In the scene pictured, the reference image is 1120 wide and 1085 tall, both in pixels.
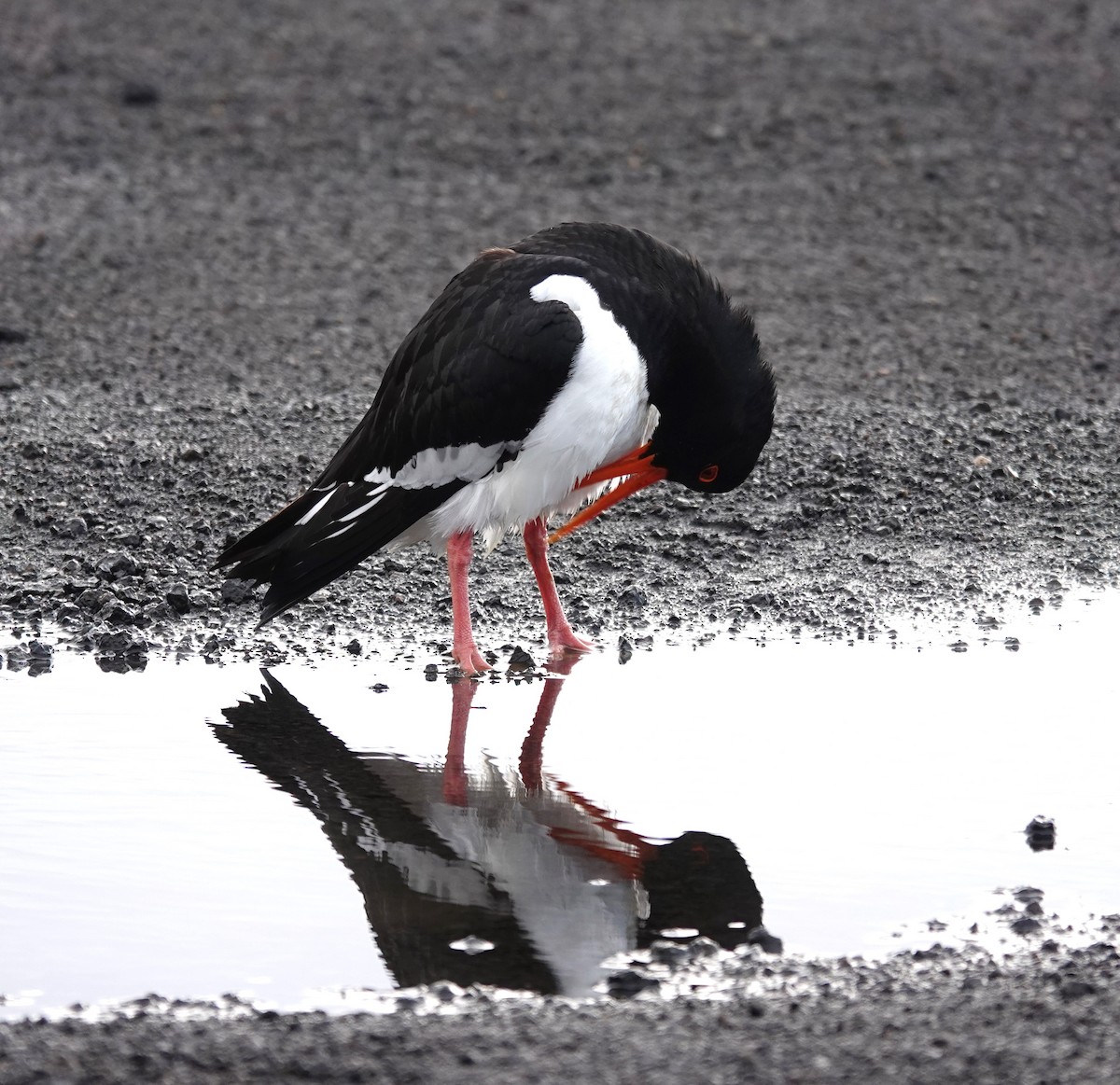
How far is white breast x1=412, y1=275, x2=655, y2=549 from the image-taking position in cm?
550

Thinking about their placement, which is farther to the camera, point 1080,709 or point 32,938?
point 1080,709

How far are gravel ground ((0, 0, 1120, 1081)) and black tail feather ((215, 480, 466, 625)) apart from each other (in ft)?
0.88

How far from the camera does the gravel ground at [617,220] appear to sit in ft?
11.8

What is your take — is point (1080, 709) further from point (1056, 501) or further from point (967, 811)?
point (1056, 501)

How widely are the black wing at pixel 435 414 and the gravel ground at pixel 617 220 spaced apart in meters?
0.36

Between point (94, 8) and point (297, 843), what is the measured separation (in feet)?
40.4

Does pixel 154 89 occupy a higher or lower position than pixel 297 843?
higher

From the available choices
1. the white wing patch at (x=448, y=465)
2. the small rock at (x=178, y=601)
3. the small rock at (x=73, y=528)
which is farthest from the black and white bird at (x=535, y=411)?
the small rock at (x=73, y=528)

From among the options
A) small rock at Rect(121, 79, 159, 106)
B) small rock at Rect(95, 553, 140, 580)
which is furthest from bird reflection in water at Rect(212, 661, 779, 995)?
small rock at Rect(121, 79, 159, 106)

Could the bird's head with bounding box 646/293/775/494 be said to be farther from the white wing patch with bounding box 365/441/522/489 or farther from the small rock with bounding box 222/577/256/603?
the small rock with bounding box 222/577/256/603

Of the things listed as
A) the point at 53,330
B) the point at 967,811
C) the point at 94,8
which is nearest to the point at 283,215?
the point at 53,330

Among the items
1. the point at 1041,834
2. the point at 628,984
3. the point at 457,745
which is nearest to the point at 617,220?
the point at 457,745

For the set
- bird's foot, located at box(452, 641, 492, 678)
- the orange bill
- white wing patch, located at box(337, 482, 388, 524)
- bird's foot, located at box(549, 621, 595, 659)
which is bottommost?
bird's foot, located at box(452, 641, 492, 678)

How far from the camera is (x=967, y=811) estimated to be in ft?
15.0
